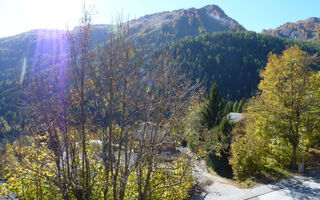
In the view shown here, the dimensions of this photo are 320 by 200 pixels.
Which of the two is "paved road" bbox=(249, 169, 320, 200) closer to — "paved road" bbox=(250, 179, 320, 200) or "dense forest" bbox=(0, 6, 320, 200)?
"paved road" bbox=(250, 179, 320, 200)

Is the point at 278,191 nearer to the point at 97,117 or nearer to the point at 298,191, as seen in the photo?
the point at 298,191

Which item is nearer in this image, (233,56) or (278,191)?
(278,191)

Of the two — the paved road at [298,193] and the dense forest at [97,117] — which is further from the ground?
the dense forest at [97,117]

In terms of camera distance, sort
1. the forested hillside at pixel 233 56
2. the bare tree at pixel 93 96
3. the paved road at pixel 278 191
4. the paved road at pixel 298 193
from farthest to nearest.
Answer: the forested hillside at pixel 233 56 < the paved road at pixel 278 191 < the paved road at pixel 298 193 < the bare tree at pixel 93 96

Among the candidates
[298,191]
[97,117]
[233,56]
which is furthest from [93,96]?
[233,56]

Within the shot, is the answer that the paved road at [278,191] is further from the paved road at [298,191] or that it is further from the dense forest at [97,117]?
the dense forest at [97,117]

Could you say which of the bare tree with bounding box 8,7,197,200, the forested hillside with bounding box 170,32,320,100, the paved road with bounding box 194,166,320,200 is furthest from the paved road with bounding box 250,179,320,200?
the forested hillside with bounding box 170,32,320,100

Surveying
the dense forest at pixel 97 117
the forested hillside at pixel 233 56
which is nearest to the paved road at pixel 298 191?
the dense forest at pixel 97 117

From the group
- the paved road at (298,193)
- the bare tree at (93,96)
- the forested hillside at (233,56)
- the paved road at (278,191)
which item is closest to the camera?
the bare tree at (93,96)

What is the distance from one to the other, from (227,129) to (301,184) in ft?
19.2

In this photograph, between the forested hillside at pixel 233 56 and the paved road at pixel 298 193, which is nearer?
the paved road at pixel 298 193

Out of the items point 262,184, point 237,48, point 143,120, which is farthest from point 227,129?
point 237,48

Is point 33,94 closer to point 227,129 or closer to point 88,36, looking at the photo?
point 88,36

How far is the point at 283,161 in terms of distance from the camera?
11977 mm
